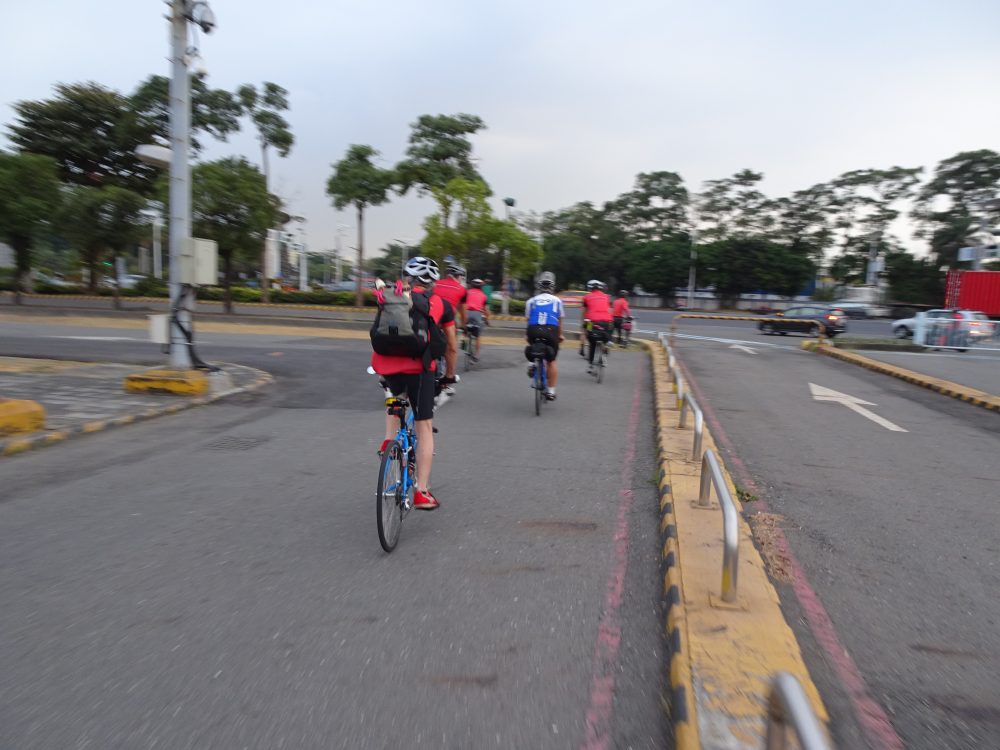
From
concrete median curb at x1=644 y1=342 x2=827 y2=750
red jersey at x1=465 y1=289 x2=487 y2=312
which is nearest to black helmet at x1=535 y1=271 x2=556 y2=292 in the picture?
red jersey at x1=465 y1=289 x2=487 y2=312

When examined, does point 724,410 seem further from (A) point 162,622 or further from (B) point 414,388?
(A) point 162,622

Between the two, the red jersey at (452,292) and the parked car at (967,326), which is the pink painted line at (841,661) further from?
the parked car at (967,326)

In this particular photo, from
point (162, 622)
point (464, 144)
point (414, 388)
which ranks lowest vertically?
point (162, 622)

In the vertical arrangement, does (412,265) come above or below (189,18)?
below

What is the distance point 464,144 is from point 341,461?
1227 inches

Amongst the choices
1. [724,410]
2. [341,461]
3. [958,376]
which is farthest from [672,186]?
[341,461]

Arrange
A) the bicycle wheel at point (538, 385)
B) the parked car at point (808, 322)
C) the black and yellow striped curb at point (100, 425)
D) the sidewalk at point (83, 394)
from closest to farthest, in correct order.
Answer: the black and yellow striped curb at point (100, 425), the sidewalk at point (83, 394), the bicycle wheel at point (538, 385), the parked car at point (808, 322)

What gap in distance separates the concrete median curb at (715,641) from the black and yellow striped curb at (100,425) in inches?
231

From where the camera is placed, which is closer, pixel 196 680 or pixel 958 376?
pixel 196 680

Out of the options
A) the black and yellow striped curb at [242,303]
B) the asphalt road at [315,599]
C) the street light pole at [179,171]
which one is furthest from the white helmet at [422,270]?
the black and yellow striped curb at [242,303]

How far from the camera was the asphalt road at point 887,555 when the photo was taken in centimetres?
298

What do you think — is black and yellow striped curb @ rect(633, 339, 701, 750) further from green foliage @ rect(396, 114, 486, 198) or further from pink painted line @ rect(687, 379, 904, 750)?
green foliage @ rect(396, 114, 486, 198)

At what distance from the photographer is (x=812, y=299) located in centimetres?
6322

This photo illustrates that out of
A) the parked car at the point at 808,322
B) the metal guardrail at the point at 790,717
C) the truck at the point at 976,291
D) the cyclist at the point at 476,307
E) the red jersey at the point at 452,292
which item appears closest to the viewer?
the metal guardrail at the point at 790,717
